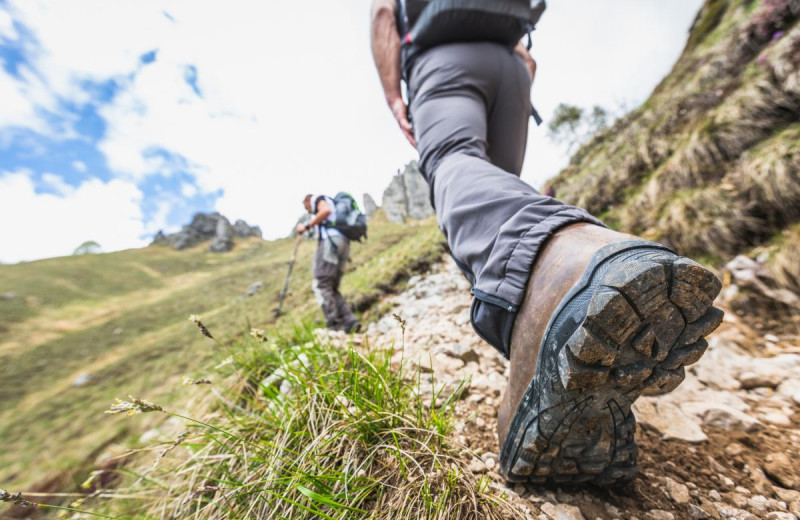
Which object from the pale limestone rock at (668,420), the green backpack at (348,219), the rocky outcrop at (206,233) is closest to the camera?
the pale limestone rock at (668,420)

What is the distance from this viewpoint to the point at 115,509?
4.61 feet

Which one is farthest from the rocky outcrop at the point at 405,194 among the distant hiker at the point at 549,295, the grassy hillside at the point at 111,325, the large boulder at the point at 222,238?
the distant hiker at the point at 549,295

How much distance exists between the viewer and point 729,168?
3352 millimetres

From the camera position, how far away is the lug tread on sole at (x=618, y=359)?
0.58 m

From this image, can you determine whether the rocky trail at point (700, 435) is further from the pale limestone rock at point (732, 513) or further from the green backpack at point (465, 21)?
the green backpack at point (465, 21)

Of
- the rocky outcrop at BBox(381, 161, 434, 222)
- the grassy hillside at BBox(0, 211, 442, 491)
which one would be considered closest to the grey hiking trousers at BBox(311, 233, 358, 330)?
the grassy hillside at BBox(0, 211, 442, 491)

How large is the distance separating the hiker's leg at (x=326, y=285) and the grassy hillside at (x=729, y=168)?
3.85 metres

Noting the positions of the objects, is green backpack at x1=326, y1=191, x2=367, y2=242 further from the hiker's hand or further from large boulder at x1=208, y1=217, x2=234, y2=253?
large boulder at x1=208, y1=217, x2=234, y2=253

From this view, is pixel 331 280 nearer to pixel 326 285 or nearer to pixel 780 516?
pixel 326 285

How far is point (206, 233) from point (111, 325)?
1674 inches

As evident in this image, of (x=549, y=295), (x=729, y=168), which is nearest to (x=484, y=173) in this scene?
(x=549, y=295)

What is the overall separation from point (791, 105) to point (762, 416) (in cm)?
395

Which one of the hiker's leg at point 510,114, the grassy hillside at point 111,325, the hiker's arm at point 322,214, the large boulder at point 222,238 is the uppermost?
the large boulder at point 222,238

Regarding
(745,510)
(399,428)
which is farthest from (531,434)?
(745,510)
